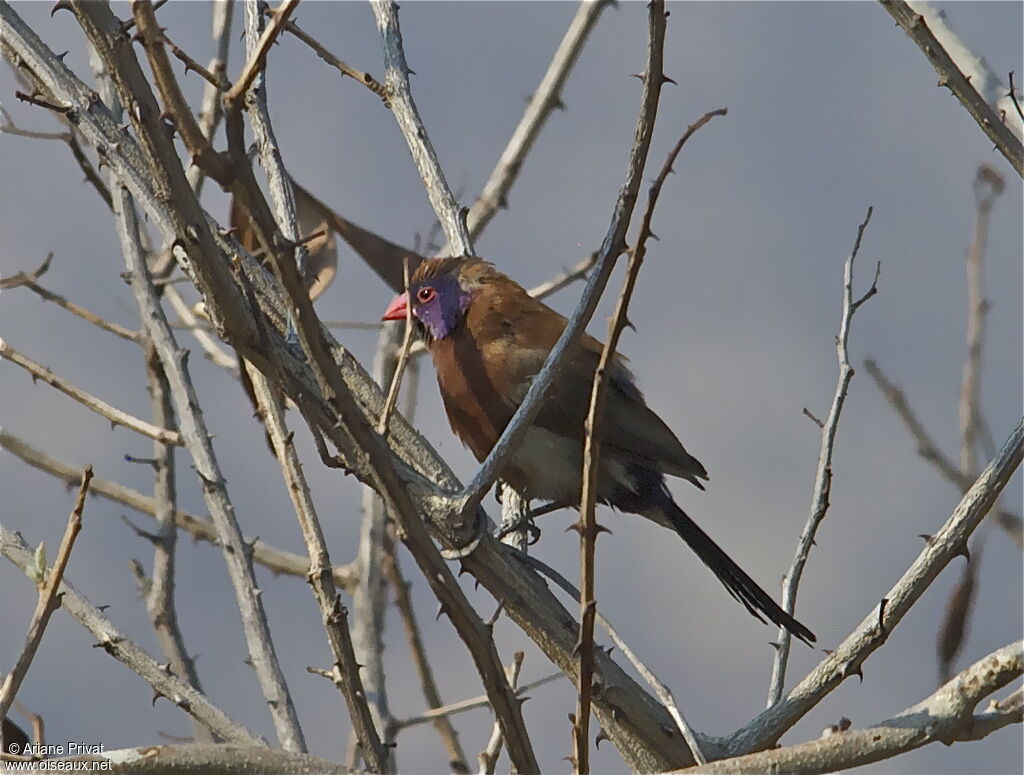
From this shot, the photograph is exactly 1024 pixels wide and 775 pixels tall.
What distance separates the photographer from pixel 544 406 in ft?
12.3

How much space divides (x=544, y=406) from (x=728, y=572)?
2.63 ft

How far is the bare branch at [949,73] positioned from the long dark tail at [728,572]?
1356 millimetres

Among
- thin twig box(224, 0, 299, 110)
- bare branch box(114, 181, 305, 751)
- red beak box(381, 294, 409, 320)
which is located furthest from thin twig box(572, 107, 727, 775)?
red beak box(381, 294, 409, 320)

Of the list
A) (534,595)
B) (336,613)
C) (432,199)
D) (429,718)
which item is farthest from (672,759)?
(432,199)

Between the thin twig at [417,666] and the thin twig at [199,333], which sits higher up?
the thin twig at [199,333]

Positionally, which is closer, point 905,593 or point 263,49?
point 263,49

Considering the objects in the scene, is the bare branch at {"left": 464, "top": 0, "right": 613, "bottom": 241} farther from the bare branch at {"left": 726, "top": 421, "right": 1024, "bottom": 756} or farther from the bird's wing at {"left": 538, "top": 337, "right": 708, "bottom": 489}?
the bare branch at {"left": 726, "top": 421, "right": 1024, "bottom": 756}

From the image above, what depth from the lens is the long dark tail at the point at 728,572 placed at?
3.21 metres

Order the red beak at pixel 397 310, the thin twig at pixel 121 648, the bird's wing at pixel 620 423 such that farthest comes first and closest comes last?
the red beak at pixel 397 310 → the bird's wing at pixel 620 423 → the thin twig at pixel 121 648

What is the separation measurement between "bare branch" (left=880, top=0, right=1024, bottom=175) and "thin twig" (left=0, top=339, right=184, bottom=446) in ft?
7.79

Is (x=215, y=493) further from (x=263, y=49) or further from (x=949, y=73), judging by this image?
(x=949, y=73)

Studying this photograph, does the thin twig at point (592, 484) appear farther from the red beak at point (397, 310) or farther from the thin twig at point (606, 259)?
the red beak at point (397, 310)

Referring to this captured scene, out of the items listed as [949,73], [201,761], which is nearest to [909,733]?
[201,761]

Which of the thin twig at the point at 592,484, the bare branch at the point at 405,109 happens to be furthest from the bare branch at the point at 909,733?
the bare branch at the point at 405,109
